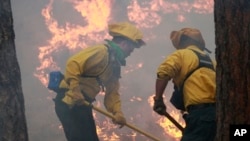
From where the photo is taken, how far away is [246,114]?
100 inches

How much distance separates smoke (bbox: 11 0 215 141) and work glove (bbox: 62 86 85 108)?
5356mm

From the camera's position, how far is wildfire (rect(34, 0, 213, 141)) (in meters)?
16.4

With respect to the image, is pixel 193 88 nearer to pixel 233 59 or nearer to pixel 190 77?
pixel 190 77

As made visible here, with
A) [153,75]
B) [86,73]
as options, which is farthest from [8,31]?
[153,75]

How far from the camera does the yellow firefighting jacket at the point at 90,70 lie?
17.2ft

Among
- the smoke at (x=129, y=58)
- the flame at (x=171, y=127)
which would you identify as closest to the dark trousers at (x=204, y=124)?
the smoke at (x=129, y=58)

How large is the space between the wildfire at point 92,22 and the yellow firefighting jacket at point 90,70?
26.0 feet

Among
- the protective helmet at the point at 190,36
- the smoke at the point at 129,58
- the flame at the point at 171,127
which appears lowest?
the flame at the point at 171,127

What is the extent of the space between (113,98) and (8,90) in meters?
2.09

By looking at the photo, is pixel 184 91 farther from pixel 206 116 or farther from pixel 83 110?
pixel 83 110

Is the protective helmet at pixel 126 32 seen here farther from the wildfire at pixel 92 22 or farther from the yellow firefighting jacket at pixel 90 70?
the wildfire at pixel 92 22

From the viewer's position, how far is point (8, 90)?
4.22 metres

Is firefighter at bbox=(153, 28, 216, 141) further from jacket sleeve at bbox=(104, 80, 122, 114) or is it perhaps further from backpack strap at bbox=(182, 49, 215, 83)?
jacket sleeve at bbox=(104, 80, 122, 114)

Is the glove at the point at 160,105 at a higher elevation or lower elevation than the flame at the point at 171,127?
higher
